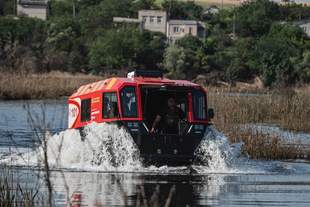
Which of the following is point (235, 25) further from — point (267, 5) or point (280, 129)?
point (280, 129)

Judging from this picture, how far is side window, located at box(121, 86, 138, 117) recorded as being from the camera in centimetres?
2264

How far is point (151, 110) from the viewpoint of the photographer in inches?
961

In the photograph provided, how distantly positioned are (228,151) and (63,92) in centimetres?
3768

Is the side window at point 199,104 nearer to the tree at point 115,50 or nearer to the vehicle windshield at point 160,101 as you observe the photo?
the vehicle windshield at point 160,101

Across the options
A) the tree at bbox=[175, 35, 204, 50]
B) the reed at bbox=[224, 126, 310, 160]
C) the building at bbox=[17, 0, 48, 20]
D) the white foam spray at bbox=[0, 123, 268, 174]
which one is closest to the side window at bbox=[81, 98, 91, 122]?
the white foam spray at bbox=[0, 123, 268, 174]

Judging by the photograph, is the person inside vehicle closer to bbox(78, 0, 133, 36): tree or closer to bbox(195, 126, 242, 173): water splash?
bbox(195, 126, 242, 173): water splash

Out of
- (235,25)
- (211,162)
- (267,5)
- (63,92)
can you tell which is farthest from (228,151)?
(267,5)

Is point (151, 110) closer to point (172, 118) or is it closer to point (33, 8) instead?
point (172, 118)

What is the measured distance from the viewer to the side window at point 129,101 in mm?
22641

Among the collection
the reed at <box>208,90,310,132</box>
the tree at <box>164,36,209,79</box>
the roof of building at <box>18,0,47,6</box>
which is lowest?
the tree at <box>164,36,209,79</box>

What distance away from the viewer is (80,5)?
16162 cm

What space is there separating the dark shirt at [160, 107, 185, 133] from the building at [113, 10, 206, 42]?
115 meters

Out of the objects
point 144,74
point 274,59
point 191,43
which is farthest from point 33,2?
point 144,74

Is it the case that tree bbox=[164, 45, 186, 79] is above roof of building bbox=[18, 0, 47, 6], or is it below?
below
